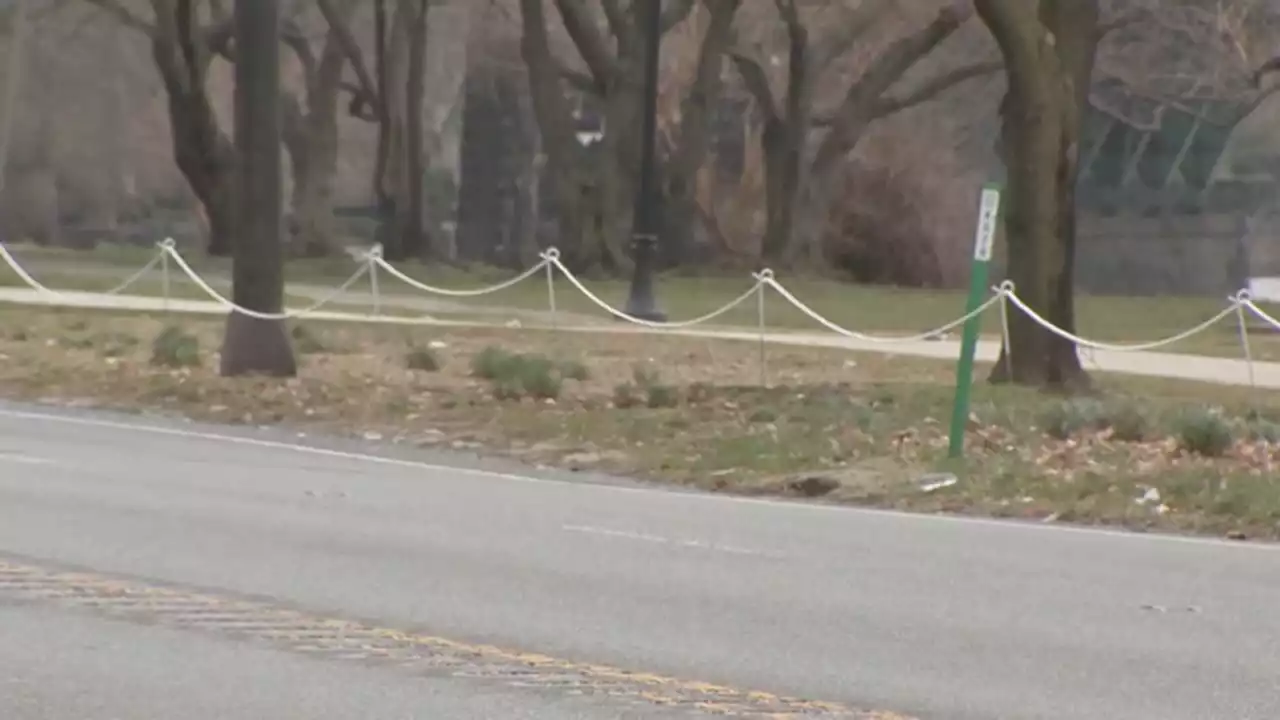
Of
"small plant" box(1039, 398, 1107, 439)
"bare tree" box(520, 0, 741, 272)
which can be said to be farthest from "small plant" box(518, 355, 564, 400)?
"bare tree" box(520, 0, 741, 272)

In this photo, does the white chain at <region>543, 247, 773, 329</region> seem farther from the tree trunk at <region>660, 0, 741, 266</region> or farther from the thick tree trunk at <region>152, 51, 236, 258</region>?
the thick tree trunk at <region>152, 51, 236, 258</region>

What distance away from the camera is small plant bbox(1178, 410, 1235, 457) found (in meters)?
15.9

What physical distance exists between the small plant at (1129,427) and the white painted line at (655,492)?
11.0 feet

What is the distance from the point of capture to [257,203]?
818 inches

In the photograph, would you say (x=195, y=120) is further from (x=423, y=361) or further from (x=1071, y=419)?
(x=1071, y=419)

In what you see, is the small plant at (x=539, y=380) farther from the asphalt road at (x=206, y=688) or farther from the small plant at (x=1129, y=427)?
the asphalt road at (x=206, y=688)

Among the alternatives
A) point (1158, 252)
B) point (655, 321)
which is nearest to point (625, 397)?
point (655, 321)

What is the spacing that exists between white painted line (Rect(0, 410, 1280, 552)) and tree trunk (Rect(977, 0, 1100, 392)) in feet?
21.0

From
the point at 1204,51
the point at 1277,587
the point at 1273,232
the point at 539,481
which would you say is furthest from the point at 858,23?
the point at 1277,587

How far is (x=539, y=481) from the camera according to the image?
1536 centimetres

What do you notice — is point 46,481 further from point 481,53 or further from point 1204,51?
point 481,53

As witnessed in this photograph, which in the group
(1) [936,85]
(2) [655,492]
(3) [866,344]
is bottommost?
(2) [655,492]

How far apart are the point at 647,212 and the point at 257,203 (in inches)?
354

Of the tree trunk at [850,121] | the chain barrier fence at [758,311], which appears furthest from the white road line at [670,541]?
the tree trunk at [850,121]
